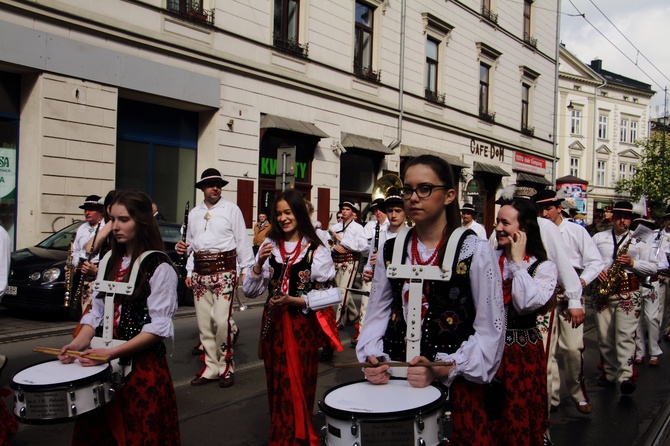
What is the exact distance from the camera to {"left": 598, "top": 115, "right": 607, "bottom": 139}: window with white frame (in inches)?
2383

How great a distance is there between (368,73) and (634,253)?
1473cm

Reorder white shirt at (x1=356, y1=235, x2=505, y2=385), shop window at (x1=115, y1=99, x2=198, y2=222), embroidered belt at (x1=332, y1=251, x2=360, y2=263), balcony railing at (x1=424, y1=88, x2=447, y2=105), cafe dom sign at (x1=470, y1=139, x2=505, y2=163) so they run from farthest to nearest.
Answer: cafe dom sign at (x1=470, y1=139, x2=505, y2=163)
balcony railing at (x1=424, y1=88, x2=447, y2=105)
shop window at (x1=115, y1=99, x2=198, y2=222)
embroidered belt at (x1=332, y1=251, x2=360, y2=263)
white shirt at (x1=356, y1=235, x2=505, y2=385)

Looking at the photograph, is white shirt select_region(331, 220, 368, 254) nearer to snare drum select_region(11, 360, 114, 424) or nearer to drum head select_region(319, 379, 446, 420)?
snare drum select_region(11, 360, 114, 424)

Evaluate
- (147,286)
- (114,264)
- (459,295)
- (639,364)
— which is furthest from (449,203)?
(639,364)

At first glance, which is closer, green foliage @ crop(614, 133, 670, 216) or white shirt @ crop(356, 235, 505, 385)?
white shirt @ crop(356, 235, 505, 385)

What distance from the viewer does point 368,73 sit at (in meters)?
21.3

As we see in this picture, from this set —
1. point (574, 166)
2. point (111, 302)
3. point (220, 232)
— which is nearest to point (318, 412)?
point (220, 232)

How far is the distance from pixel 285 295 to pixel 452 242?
1.97m

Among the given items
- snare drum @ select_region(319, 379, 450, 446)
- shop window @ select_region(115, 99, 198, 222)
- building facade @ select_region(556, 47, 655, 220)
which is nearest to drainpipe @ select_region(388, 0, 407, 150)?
shop window @ select_region(115, 99, 198, 222)

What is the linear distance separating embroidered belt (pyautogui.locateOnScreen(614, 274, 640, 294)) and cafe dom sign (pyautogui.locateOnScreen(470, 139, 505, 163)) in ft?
65.9

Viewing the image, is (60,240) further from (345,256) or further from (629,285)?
(629,285)

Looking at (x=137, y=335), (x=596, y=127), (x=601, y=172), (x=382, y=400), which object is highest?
(x=596, y=127)

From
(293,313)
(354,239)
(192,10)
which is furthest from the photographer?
(192,10)

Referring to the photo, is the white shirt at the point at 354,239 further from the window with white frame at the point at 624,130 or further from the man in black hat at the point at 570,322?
the window with white frame at the point at 624,130
